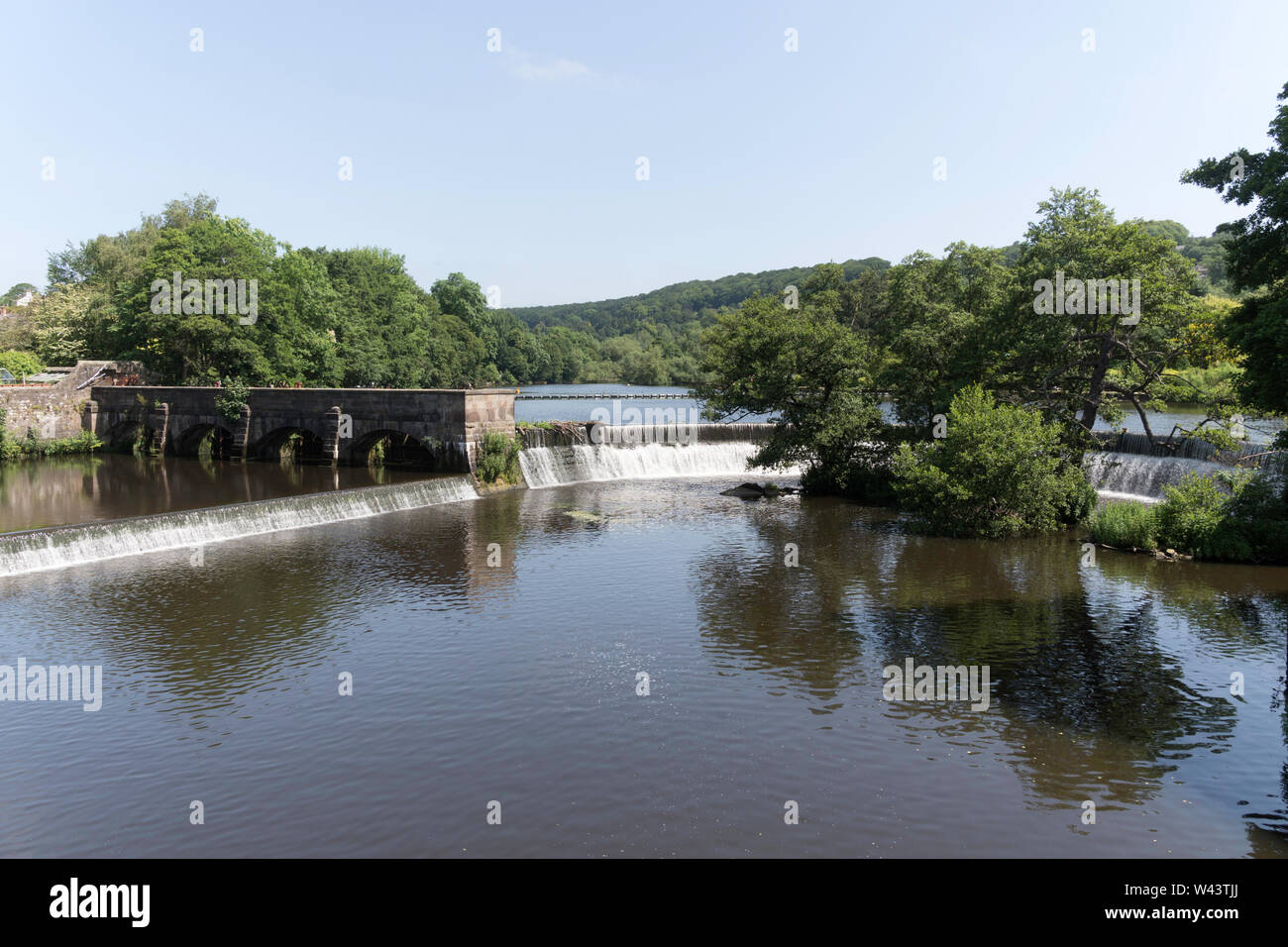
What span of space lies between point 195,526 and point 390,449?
17476 millimetres

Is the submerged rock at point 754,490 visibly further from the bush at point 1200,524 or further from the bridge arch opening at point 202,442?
the bridge arch opening at point 202,442

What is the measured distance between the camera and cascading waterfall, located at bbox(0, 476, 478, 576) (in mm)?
24828

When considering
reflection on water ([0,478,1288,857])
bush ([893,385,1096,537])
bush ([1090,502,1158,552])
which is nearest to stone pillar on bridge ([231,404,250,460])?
reflection on water ([0,478,1288,857])

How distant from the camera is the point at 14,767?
13.2 m

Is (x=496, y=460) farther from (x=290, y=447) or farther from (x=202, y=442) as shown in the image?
(x=202, y=442)

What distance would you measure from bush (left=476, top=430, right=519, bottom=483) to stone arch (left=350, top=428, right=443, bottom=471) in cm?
433

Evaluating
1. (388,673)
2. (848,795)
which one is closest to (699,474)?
(388,673)

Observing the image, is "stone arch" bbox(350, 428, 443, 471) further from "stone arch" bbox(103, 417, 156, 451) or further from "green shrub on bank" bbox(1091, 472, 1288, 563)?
"green shrub on bank" bbox(1091, 472, 1288, 563)

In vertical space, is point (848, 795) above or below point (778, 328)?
below

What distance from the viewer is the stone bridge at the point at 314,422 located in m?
41.4

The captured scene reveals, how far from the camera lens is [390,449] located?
4569cm

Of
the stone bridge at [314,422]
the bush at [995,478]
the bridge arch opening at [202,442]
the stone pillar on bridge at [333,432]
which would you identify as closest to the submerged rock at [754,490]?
the bush at [995,478]
